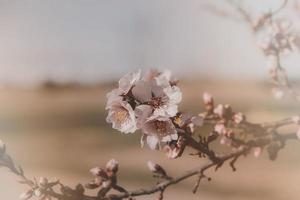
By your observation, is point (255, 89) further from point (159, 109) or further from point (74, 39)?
point (159, 109)

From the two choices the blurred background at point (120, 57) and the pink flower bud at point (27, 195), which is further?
the blurred background at point (120, 57)

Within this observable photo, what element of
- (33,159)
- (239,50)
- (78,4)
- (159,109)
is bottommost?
(159,109)

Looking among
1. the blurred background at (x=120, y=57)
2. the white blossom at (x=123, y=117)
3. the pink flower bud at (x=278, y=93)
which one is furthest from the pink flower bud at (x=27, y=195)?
the pink flower bud at (x=278, y=93)

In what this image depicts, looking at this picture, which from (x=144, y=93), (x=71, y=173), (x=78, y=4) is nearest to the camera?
(x=144, y=93)

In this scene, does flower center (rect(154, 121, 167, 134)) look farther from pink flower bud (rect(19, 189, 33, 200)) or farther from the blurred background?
the blurred background

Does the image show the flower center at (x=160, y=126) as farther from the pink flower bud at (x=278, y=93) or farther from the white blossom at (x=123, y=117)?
the pink flower bud at (x=278, y=93)

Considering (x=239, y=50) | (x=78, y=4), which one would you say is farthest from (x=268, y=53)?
(x=78, y=4)

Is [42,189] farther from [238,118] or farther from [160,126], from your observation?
[238,118]
